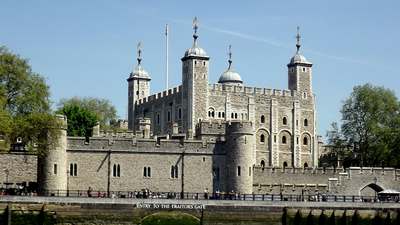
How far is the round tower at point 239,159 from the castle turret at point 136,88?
133ft

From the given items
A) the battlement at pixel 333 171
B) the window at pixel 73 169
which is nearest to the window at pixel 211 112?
the battlement at pixel 333 171

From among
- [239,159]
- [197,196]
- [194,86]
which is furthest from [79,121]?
[197,196]

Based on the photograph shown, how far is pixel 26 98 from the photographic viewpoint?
6225 centimetres

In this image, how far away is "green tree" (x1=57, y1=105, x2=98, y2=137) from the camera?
287 ft

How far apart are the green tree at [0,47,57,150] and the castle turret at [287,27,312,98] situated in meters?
45.4

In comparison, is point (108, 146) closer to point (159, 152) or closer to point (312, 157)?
point (159, 152)

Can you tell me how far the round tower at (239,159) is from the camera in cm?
6788

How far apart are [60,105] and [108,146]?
4197 cm

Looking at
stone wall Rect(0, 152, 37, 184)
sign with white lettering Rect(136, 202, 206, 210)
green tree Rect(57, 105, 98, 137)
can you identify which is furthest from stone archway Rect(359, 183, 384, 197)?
green tree Rect(57, 105, 98, 137)

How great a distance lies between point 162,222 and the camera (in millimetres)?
57281

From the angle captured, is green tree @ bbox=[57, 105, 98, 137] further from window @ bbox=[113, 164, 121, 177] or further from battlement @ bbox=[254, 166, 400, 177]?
battlement @ bbox=[254, 166, 400, 177]

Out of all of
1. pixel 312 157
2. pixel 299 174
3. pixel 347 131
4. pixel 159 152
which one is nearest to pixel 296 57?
pixel 312 157

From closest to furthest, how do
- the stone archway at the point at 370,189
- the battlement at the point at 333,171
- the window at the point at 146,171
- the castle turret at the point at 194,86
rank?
the window at the point at 146,171, the battlement at the point at 333,171, the stone archway at the point at 370,189, the castle turret at the point at 194,86

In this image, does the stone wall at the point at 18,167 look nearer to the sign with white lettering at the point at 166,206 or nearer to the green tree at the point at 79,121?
the sign with white lettering at the point at 166,206
